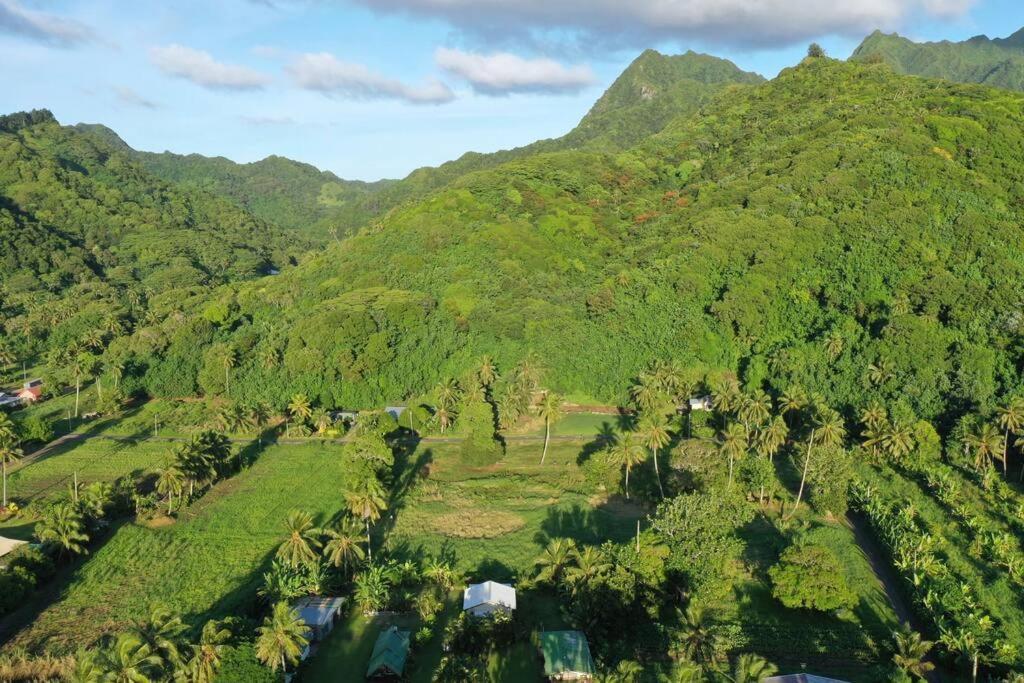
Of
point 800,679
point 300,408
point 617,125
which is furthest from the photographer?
point 617,125

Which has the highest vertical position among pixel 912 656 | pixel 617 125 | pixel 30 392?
pixel 617 125

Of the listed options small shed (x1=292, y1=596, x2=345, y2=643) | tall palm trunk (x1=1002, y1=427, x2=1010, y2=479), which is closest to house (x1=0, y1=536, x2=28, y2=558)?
small shed (x1=292, y1=596, x2=345, y2=643)

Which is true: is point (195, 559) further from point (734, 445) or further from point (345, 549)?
point (734, 445)

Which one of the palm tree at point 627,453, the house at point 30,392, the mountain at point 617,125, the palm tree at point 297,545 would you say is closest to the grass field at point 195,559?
the palm tree at point 297,545

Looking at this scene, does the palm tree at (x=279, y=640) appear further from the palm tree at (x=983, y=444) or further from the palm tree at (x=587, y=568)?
the palm tree at (x=983, y=444)

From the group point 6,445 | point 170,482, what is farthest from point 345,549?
point 6,445

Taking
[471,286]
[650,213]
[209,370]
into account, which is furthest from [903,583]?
[650,213]

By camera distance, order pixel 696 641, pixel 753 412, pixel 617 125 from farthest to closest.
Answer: pixel 617 125 < pixel 753 412 < pixel 696 641
